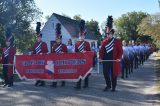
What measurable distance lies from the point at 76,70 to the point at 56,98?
2.93 m

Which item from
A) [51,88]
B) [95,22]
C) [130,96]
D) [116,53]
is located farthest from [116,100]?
[95,22]

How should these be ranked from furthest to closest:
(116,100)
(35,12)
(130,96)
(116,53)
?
(35,12) < (116,53) < (130,96) < (116,100)

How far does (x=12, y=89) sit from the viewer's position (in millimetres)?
15133

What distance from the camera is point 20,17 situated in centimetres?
4619

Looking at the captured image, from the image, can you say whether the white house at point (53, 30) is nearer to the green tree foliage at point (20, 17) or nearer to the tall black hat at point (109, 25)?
the green tree foliage at point (20, 17)

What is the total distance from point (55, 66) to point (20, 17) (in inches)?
1230

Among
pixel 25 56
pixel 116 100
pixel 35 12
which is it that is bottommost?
pixel 116 100

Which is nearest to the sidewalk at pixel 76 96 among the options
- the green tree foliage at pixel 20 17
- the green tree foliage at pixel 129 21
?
the green tree foliage at pixel 20 17

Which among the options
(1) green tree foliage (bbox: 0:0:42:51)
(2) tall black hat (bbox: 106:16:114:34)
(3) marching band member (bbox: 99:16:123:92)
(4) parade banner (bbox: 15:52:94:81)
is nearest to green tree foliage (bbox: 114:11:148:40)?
(1) green tree foliage (bbox: 0:0:42:51)

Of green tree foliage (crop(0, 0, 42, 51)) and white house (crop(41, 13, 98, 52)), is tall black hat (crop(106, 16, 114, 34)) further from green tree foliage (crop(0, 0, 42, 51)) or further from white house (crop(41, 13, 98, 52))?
white house (crop(41, 13, 98, 52))

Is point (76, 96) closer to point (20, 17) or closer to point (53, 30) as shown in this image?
point (20, 17)

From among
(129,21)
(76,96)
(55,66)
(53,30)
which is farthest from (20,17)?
(129,21)

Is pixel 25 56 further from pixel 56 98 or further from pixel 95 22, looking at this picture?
pixel 95 22

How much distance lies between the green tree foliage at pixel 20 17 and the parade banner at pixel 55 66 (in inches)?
1013
